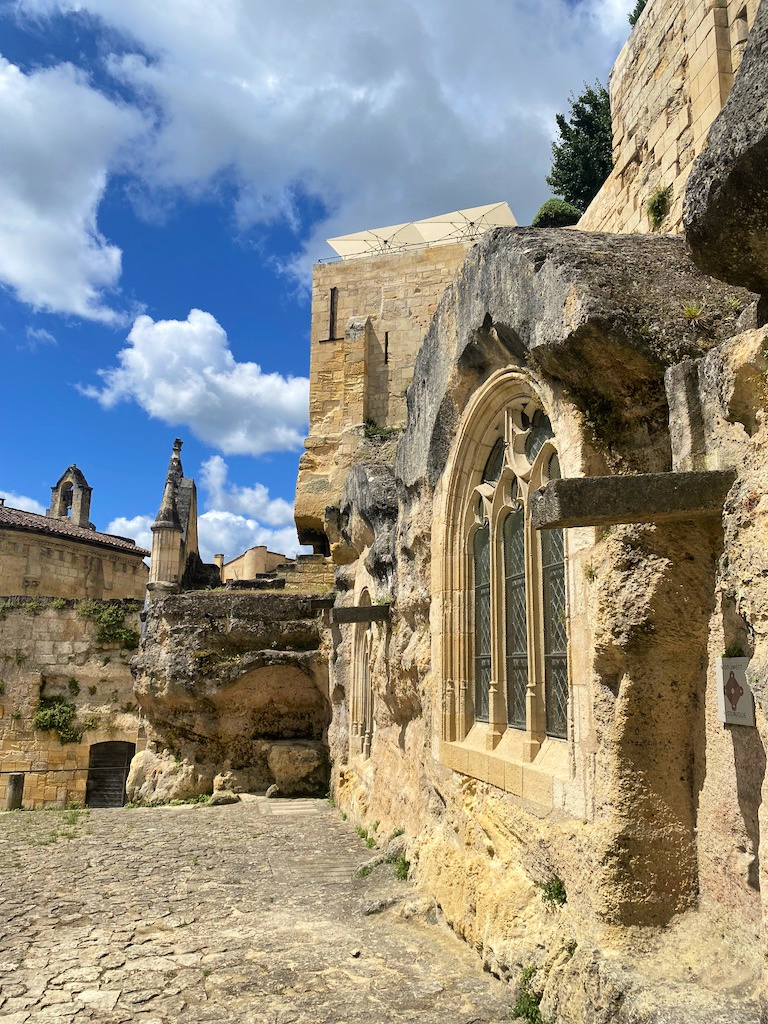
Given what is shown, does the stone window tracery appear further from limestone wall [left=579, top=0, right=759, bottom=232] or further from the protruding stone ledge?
limestone wall [left=579, top=0, right=759, bottom=232]

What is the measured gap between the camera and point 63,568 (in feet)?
77.6

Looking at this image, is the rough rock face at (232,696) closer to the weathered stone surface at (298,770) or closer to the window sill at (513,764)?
the weathered stone surface at (298,770)

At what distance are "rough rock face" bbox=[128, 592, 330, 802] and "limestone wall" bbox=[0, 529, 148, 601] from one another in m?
9.86

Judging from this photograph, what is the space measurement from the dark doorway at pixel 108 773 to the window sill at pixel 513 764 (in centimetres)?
1099

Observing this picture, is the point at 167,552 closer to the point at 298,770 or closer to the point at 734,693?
the point at 298,770

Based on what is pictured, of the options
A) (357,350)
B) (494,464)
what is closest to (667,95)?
(494,464)

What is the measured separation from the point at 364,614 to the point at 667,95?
5.91m

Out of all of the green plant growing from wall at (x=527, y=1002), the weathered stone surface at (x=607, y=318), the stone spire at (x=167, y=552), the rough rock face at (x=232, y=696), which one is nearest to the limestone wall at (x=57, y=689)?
the stone spire at (x=167, y=552)

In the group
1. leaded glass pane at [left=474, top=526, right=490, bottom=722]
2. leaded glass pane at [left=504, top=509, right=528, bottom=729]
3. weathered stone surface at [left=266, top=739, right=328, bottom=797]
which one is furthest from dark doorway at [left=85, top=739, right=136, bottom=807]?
leaded glass pane at [left=504, top=509, right=528, bottom=729]

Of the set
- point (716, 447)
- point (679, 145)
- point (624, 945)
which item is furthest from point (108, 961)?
point (679, 145)

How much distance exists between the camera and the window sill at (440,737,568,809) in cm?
430

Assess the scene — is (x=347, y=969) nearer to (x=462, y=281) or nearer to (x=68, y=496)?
(x=462, y=281)

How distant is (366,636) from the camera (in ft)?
34.9

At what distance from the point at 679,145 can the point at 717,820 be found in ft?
20.6
